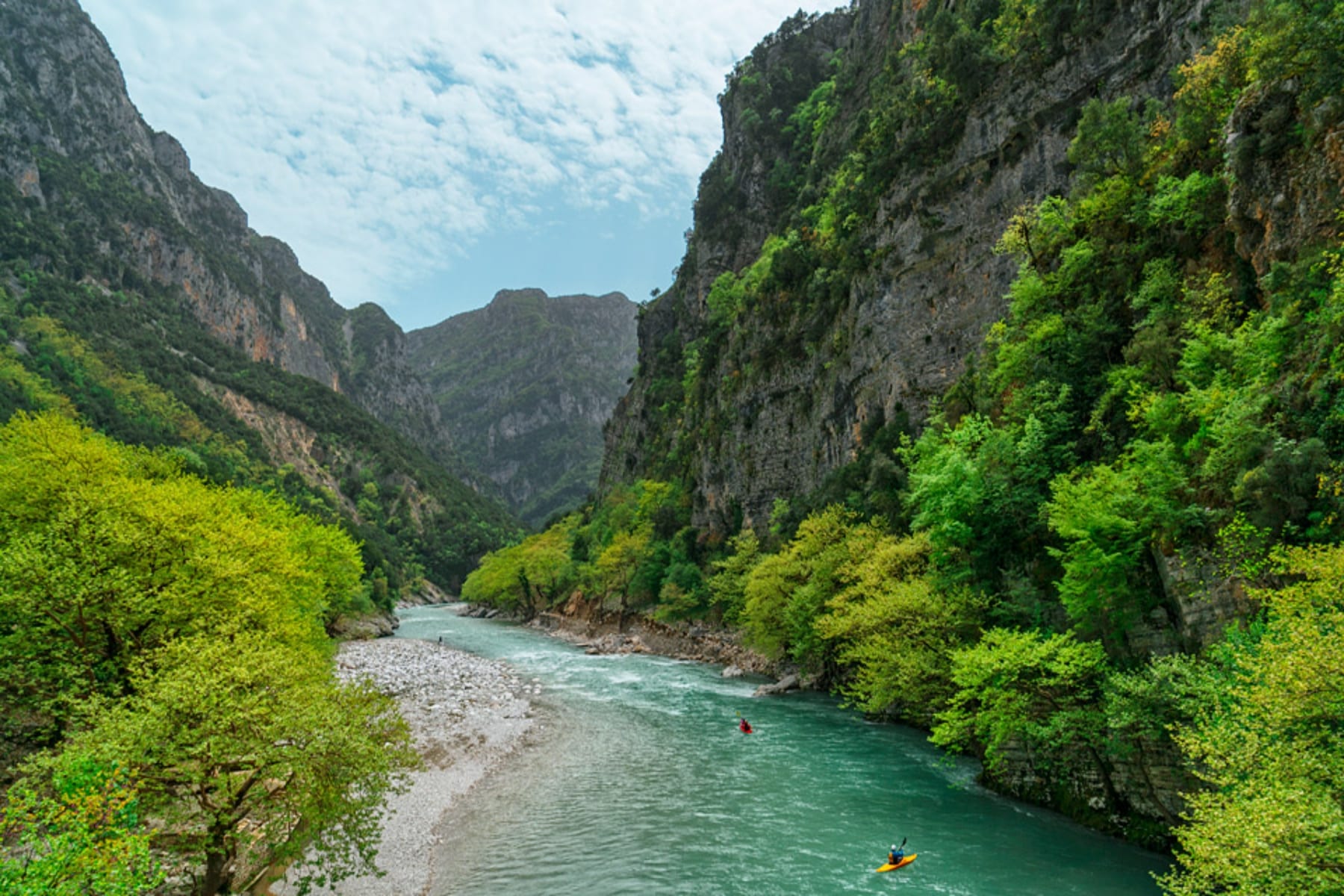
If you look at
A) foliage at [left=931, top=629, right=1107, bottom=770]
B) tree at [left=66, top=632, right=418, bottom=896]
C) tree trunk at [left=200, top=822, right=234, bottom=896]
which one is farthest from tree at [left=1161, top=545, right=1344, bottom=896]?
tree trunk at [left=200, top=822, right=234, bottom=896]

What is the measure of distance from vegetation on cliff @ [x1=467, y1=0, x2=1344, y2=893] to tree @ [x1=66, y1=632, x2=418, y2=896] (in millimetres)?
13011

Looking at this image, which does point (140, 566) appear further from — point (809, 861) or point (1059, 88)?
point (1059, 88)

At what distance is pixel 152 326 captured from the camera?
10938cm

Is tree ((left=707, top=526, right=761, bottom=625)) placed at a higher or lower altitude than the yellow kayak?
higher

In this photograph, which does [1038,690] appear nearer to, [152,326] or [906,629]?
[906,629]

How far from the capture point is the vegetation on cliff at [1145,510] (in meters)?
9.41

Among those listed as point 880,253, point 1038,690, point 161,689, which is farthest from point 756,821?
point 880,253

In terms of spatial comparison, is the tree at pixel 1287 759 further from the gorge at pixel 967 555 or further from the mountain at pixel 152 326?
the mountain at pixel 152 326

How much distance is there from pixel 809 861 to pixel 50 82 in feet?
602

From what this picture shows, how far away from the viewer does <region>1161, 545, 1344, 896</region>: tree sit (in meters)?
7.36

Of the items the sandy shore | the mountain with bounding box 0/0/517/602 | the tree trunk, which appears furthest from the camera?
the mountain with bounding box 0/0/517/602

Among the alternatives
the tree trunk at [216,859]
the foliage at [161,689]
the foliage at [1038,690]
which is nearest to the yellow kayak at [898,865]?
the foliage at [1038,690]

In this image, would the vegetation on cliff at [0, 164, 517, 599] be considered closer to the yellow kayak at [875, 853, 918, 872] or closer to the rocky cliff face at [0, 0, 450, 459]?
the rocky cliff face at [0, 0, 450, 459]

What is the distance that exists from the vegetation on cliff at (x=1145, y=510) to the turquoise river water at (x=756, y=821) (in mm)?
1739
